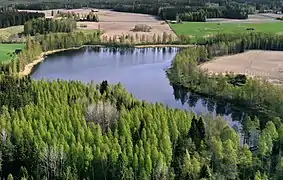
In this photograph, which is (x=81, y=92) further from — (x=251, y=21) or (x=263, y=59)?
(x=251, y=21)

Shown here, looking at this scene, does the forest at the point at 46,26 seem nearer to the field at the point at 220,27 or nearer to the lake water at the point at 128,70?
the lake water at the point at 128,70

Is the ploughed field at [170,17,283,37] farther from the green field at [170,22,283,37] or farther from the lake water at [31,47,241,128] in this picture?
the lake water at [31,47,241,128]

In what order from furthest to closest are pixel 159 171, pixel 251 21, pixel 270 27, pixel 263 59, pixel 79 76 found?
1. pixel 251 21
2. pixel 270 27
3. pixel 263 59
4. pixel 79 76
5. pixel 159 171

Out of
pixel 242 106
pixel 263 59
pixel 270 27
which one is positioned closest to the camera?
pixel 242 106

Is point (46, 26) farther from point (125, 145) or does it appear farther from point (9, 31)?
point (125, 145)

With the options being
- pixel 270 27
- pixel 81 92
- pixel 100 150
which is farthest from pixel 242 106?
pixel 270 27

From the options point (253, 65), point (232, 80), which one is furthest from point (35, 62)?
point (253, 65)

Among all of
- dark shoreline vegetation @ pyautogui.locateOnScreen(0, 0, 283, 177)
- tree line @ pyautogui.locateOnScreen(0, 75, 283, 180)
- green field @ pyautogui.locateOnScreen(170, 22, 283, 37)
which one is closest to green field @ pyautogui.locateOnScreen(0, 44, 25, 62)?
dark shoreline vegetation @ pyautogui.locateOnScreen(0, 0, 283, 177)
